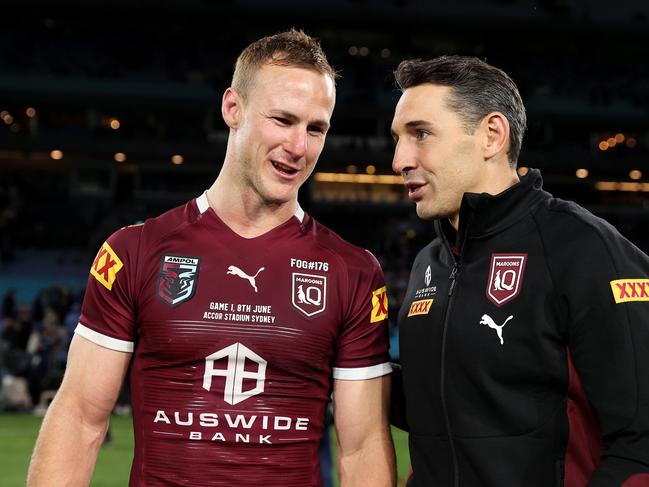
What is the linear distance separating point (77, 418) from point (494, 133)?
162cm

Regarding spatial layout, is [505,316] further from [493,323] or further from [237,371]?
[237,371]

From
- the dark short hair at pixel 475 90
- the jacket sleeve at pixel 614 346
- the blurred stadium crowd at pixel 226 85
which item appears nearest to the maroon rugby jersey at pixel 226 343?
the dark short hair at pixel 475 90

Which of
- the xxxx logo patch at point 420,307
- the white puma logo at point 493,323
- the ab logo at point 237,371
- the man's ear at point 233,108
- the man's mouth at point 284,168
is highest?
the man's ear at point 233,108

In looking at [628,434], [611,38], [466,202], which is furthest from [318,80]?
[611,38]

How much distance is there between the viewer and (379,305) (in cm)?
333

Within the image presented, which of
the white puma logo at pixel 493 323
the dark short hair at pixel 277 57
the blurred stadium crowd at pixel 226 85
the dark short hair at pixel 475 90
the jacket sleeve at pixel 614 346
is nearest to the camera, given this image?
the jacket sleeve at pixel 614 346

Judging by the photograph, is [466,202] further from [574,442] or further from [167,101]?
[167,101]

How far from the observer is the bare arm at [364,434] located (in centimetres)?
324

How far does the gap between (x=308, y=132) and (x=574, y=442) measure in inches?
51.7

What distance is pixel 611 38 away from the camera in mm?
34500

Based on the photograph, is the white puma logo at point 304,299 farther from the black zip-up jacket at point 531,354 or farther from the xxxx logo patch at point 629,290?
the xxxx logo patch at point 629,290

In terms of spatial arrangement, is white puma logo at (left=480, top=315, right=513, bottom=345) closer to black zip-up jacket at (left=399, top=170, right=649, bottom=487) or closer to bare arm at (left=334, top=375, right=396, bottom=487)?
black zip-up jacket at (left=399, top=170, right=649, bottom=487)

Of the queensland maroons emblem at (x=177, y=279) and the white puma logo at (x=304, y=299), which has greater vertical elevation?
the queensland maroons emblem at (x=177, y=279)

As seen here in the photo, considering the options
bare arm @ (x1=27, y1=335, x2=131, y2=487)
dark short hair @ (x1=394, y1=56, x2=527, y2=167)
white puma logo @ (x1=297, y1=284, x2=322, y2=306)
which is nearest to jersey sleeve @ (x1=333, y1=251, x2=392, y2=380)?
white puma logo @ (x1=297, y1=284, x2=322, y2=306)
